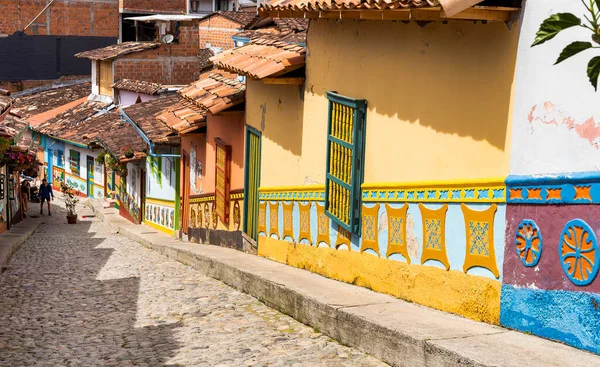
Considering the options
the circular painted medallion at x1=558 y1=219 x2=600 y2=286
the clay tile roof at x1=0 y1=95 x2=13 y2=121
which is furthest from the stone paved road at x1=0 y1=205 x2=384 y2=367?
the clay tile roof at x1=0 y1=95 x2=13 y2=121

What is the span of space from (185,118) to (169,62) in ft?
61.9

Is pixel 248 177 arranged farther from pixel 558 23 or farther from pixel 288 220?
pixel 558 23

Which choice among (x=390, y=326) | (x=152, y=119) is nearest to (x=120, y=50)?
(x=152, y=119)

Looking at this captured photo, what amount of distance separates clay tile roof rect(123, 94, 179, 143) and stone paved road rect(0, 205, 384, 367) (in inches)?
260

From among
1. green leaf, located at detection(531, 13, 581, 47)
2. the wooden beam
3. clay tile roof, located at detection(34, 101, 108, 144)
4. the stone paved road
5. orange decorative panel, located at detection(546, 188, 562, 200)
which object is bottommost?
clay tile roof, located at detection(34, 101, 108, 144)

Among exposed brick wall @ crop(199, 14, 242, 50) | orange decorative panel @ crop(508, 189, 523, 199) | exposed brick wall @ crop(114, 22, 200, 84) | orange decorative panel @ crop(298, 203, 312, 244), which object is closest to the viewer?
orange decorative panel @ crop(508, 189, 523, 199)

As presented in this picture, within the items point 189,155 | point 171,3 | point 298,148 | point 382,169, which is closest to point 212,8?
point 171,3

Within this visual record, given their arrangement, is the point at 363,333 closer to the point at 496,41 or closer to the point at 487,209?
the point at 487,209

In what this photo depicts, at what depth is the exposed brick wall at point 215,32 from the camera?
3469 centimetres

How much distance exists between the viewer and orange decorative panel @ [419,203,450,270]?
7.16 metres

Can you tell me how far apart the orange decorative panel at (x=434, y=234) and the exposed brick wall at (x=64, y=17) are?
3970 cm

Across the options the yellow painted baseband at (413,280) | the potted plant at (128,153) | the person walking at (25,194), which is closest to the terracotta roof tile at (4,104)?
the potted plant at (128,153)

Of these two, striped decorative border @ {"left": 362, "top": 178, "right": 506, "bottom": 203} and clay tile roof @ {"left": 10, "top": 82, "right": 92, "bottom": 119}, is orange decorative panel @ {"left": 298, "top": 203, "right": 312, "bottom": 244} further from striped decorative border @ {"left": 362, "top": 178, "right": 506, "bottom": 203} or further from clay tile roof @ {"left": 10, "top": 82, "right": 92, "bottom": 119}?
Result: clay tile roof @ {"left": 10, "top": 82, "right": 92, "bottom": 119}

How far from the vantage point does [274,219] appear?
12.0 m
